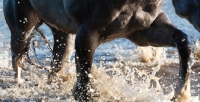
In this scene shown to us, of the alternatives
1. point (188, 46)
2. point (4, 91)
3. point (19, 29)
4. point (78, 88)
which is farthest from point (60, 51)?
point (188, 46)

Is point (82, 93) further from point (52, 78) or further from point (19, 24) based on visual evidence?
point (19, 24)

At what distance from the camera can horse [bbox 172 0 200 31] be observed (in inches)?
121

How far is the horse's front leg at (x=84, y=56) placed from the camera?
15.5ft

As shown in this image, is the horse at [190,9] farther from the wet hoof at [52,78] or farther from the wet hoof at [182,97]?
the wet hoof at [52,78]

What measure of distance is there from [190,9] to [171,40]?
5.77ft

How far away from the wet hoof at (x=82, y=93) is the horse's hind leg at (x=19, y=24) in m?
1.63

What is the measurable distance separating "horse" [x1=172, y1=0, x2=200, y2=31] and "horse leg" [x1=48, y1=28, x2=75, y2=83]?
333 centimetres

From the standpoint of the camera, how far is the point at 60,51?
656 centimetres

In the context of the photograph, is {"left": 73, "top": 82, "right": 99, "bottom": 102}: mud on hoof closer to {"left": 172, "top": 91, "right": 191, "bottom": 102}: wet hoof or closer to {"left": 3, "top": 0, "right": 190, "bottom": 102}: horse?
{"left": 3, "top": 0, "right": 190, "bottom": 102}: horse

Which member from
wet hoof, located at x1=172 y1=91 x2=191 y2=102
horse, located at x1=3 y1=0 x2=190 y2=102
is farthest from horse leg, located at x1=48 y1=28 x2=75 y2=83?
wet hoof, located at x1=172 y1=91 x2=191 y2=102

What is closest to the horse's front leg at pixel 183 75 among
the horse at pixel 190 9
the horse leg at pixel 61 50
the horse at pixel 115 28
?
the horse at pixel 115 28

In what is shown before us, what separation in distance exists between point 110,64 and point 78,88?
279 cm

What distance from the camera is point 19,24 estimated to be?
20.7ft

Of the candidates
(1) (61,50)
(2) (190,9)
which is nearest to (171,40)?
(2) (190,9)
